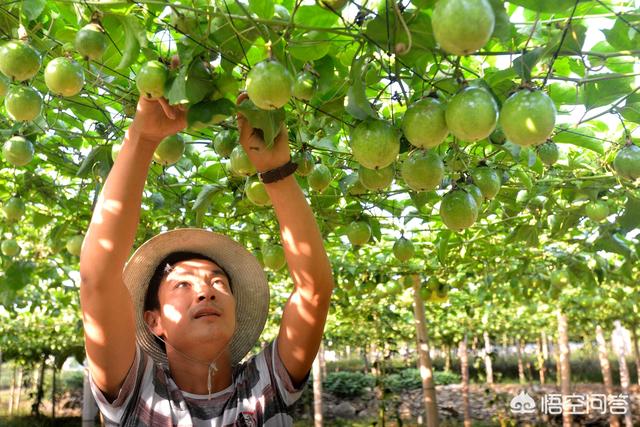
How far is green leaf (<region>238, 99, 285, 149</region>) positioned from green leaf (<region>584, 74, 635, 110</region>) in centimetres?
118

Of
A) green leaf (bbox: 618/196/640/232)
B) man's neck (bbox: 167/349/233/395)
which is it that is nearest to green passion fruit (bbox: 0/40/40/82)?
man's neck (bbox: 167/349/233/395)

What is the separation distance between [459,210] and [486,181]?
345mm

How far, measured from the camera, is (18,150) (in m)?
2.60

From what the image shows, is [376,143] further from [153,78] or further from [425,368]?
[425,368]

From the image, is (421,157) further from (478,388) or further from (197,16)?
(478,388)

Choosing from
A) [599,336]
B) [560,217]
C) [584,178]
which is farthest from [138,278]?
[599,336]

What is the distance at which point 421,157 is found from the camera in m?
1.81

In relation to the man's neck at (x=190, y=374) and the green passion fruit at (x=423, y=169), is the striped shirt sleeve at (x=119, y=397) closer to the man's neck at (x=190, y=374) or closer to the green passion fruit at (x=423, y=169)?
the man's neck at (x=190, y=374)

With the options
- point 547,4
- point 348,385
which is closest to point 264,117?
point 547,4

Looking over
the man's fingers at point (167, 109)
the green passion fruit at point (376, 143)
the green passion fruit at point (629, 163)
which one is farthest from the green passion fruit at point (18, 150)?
the green passion fruit at point (629, 163)

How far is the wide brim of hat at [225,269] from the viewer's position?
7.63ft

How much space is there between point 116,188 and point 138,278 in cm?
67

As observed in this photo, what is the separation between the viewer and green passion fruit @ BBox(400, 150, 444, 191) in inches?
70.6

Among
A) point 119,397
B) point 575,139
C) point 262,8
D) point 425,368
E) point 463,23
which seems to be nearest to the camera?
point 463,23
